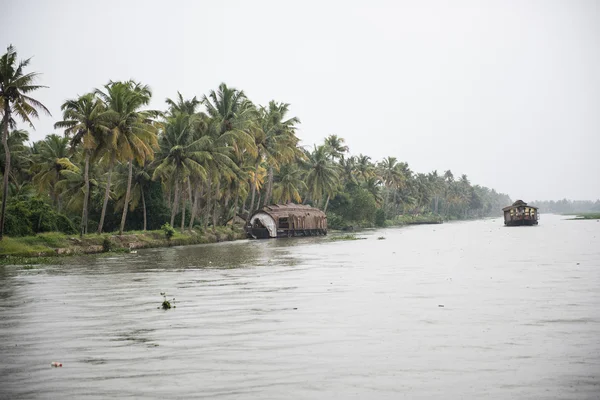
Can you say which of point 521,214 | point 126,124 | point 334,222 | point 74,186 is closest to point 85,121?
point 126,124

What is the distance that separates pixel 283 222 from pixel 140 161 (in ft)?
84.8

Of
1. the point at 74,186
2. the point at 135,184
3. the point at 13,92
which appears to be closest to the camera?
the point at 13,92

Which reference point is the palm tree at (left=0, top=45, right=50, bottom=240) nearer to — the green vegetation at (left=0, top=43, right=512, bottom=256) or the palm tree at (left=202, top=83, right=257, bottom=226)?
the green vegetation at (left=0, top=43, right=512, bottom=256)

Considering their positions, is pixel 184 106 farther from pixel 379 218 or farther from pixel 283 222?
pixel 379 218

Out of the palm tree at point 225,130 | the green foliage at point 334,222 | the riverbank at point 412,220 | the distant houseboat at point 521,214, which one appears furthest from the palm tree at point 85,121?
the riverbank at point 412,220

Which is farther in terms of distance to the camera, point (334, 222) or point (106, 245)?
point (334, 222)

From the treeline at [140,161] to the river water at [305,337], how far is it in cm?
1712

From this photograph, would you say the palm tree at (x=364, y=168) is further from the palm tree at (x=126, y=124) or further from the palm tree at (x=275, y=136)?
the palm tree at (x=126, y=124)

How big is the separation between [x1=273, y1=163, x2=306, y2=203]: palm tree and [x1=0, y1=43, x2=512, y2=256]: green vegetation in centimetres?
14

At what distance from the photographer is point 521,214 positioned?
90312 mm

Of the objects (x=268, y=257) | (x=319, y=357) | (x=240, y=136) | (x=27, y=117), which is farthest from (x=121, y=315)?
(x=240, y=136)

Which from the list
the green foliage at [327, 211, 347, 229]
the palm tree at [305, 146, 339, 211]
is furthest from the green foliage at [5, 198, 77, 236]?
the green foliage at [327, 211, 347, 229]

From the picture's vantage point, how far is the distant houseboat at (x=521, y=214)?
90.2 meters

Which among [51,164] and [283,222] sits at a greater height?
[51,164]
